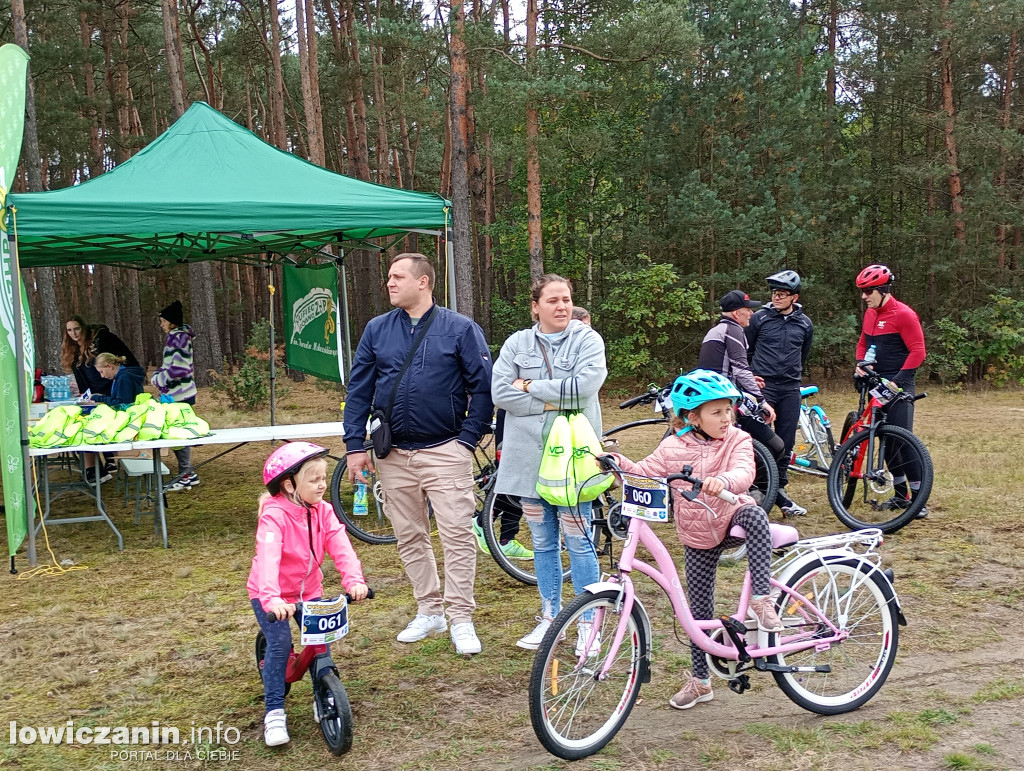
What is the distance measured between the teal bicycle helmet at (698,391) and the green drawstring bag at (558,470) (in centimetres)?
58

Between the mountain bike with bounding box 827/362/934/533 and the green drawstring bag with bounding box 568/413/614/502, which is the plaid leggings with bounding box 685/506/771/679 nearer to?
the green drawstring bag with bounding box 568/413/614/502

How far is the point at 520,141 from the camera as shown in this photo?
17812 mm

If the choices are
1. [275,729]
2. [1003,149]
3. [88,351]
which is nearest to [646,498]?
[275,729]

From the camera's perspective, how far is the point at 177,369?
8141 millimetres

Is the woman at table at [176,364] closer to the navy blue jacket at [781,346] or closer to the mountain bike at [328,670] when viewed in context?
the navy blue jacket at [781,346]

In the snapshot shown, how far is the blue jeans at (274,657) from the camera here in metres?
3.18

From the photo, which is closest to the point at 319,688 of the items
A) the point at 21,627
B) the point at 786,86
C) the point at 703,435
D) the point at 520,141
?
the point at 703,435

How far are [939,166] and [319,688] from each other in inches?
721

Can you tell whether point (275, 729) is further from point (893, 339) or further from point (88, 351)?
point (88, 351)

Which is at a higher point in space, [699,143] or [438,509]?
[699,143]

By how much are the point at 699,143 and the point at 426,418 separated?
15815mm

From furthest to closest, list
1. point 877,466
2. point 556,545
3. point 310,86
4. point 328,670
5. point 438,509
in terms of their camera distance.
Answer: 1. point 310,86
2. point 877,466
3. point 438,509
4. point 556,545
5. point 328,670

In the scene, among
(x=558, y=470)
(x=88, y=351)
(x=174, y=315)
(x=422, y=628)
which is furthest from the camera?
(x=88, y=351)

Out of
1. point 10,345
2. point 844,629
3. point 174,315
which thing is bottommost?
point 844,629
